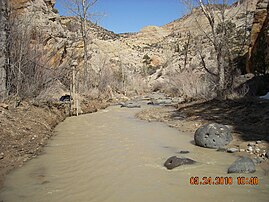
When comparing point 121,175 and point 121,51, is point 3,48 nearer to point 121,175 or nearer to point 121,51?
point 121,175

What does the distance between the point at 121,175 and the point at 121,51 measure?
4784 centimetres

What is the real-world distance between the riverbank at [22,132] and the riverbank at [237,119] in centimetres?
454

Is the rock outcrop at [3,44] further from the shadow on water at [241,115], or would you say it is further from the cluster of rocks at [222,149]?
the shadow on water at [241,115]

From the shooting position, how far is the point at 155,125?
32.4ft

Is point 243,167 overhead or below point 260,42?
below

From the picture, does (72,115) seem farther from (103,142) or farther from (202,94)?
(202,94)

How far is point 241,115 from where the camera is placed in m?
9.14

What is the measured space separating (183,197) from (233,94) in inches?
375

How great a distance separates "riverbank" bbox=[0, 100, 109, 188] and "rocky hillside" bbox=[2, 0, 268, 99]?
10.8ft

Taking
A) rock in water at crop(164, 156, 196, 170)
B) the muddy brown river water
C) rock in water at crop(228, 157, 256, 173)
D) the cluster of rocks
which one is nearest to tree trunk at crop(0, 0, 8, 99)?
the muddy brown river water

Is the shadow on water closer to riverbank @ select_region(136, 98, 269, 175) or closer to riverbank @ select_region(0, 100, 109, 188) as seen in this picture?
riverbank @ select_region(136, 98, 269, 175)

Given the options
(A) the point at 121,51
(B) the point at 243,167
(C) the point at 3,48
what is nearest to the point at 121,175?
(B) the point at 243,167

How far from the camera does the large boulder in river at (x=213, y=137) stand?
6258 millimetres

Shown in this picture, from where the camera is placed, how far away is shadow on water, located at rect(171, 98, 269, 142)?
281 inches
